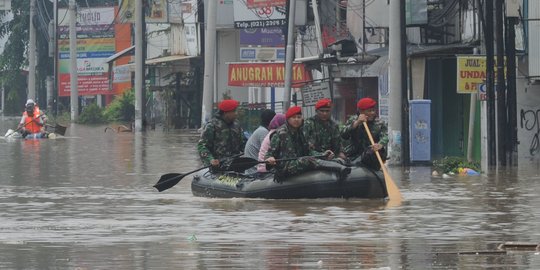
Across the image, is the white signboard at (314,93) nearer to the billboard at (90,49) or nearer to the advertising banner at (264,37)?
the advertising banner at (264,37)

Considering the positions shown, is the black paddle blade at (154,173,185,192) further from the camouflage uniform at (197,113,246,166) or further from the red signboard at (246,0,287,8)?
the red signboard at (246,0,287,8)

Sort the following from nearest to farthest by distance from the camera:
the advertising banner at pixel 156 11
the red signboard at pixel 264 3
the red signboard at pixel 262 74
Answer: the red signboard at pixel 262 74 → the red signboard at pixel 264 3 → the advertising banner at pixel 156 11

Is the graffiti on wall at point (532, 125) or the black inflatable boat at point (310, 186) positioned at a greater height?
the graffiti on wall at point (532, 125)

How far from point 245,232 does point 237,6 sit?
1795 inches

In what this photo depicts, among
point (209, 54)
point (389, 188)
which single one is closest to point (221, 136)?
point (389, 188)

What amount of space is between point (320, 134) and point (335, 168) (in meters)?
0.74

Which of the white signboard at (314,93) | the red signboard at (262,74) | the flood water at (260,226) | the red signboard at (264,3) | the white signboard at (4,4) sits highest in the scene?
the white signboard at (4,4)

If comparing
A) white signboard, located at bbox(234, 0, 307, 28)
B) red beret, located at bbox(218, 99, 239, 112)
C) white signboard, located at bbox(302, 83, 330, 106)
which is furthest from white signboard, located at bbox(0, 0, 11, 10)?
red beret, located at bbox(218, 99, 239, 112)

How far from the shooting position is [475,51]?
3588 cm

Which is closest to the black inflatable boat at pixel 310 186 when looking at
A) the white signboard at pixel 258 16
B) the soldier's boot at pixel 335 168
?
the soldier's boot at pixel 335 168

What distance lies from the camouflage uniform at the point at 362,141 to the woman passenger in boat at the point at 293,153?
602 millimetres

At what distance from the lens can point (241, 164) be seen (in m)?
22.5

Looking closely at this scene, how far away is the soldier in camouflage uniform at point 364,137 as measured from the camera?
71.7 feet

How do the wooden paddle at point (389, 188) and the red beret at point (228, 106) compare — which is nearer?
the wooden paddle at point (389, 188)
